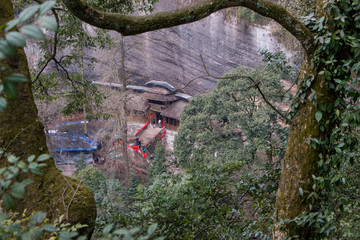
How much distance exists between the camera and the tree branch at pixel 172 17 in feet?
5.54

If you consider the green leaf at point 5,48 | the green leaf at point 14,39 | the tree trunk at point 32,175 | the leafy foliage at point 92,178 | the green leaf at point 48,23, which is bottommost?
the leafy foliage at point 92,178

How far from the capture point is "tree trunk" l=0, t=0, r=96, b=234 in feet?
6.48

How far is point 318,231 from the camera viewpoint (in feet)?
6.92

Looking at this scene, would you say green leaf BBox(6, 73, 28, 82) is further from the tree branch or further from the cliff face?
the cliff face

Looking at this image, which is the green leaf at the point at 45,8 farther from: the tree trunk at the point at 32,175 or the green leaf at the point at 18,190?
the tree trunk at the point at 32,175

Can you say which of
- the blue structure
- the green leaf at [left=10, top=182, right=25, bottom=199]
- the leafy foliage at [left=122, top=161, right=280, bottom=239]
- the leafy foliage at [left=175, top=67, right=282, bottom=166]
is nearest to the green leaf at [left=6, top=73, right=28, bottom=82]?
the green leaf at [left=10, top=182, right=25, bottom=199]

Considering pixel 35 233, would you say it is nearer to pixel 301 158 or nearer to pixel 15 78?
pixel 15 78

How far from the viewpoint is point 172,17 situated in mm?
1876

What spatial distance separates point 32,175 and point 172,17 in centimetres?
154

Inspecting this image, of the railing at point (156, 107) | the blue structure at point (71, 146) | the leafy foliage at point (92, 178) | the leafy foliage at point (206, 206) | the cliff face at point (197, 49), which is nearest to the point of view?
the leafy foliage at point (206, 206)

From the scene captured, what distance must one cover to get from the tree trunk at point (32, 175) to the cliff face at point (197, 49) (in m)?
12.4

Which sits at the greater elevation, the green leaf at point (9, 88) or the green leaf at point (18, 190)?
the green leaf at point (9, 88)

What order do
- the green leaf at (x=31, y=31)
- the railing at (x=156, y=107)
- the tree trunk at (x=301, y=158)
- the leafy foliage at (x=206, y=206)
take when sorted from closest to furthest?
the green leaf at (x=31, y=31), the tree trunk at (x=301, y=158), the leafy foliage at (x=206, y=206), the railing at (x=156, y=107)

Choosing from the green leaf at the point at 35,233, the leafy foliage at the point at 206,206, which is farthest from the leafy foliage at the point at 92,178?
the green leaf at the point at 35,233
